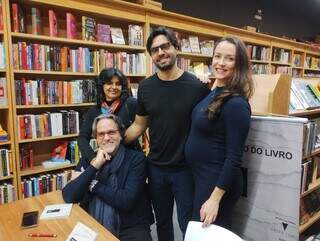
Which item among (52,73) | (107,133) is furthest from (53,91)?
(107,133)

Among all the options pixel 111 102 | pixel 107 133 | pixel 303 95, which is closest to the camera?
pixel 107 133

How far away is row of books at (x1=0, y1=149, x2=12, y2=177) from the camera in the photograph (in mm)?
2572

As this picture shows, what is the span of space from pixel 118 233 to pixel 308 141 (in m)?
1.58

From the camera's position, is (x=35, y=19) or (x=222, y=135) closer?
(x=222, y=135)

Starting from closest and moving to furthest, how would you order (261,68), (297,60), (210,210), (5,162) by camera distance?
(210,210) < (5,162) < (261,68) < (297,60)

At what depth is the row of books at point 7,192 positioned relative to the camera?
261 cm

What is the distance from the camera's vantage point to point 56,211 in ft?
4.76

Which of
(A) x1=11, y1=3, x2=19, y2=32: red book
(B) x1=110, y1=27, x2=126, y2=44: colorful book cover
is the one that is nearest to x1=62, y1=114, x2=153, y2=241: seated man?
(A) x1=11, y1=3, x2=19, y2=32: red book

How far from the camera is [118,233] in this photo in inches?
62.7

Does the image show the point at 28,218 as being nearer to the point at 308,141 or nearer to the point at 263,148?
the point at 263,148

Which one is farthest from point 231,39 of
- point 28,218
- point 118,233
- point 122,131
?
point 28,218

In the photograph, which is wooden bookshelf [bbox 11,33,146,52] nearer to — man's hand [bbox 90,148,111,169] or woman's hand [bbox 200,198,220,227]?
man's hand [bbox 90,148,111,169]

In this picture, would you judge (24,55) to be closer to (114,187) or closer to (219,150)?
(114,187)

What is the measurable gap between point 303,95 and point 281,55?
159 inches
